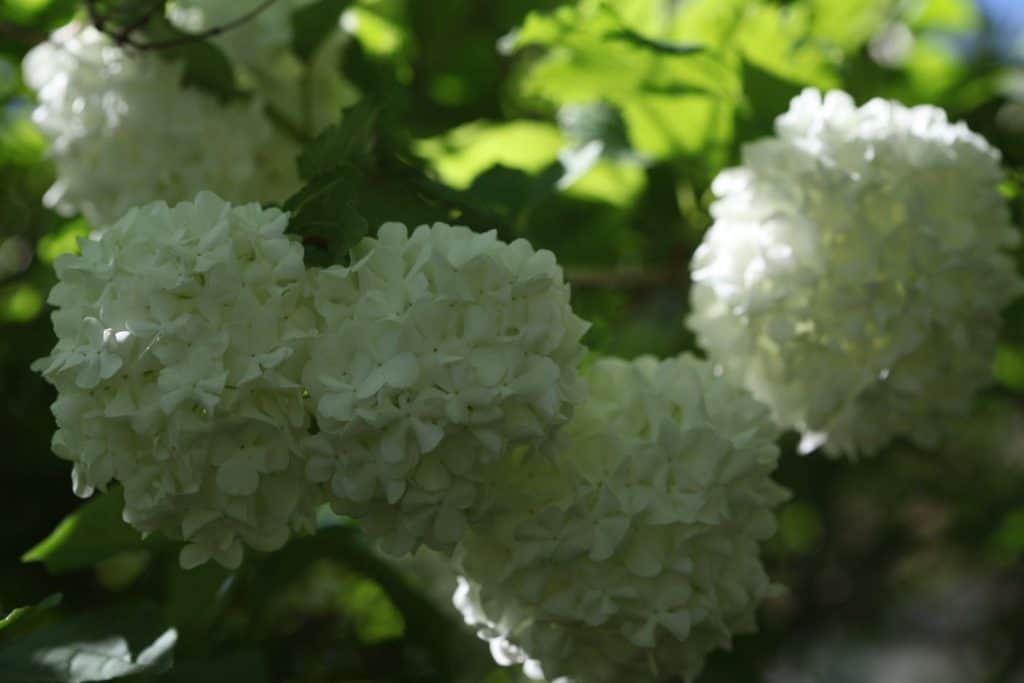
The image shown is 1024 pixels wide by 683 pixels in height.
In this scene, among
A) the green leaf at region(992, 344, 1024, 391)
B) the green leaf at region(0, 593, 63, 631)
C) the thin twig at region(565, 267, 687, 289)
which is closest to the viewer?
the green leaf at region(0, 593, 63, 631)

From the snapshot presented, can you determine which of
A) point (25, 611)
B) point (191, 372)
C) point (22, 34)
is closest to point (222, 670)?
point (25, 611)

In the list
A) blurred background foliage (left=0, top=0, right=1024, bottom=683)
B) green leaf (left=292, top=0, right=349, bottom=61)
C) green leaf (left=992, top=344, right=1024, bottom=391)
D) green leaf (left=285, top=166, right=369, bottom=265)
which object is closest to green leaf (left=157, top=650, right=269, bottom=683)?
blurred background foliage (left=0, top=0, right=1024, bottom=683)

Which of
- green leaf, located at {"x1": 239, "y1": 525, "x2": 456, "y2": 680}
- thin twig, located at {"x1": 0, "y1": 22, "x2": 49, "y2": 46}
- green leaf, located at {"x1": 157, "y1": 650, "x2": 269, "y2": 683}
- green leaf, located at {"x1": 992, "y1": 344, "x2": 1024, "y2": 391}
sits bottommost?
green leaf, located at {"x1": 992, "y1": 344, "x2": 1024, "y2": 391}

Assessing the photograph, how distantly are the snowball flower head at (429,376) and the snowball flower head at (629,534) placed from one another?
0.06 meters

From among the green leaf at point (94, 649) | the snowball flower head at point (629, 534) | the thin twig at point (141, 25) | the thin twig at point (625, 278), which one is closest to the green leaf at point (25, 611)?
the green leaf at point (94, 649)

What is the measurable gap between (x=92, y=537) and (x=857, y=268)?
2.64ft

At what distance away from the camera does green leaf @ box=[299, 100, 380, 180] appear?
3.87 feet

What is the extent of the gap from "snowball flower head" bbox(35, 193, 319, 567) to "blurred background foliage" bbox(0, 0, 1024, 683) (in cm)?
17

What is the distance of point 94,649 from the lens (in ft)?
3.91

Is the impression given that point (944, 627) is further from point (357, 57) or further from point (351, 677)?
point (357, 57)

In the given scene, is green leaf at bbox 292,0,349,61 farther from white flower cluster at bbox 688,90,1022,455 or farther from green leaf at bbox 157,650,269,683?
green leaf at bbox 157,650,269,683

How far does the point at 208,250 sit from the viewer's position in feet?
3.34

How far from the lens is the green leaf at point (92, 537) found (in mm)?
1219

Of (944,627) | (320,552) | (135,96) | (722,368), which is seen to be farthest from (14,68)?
(944,627)
